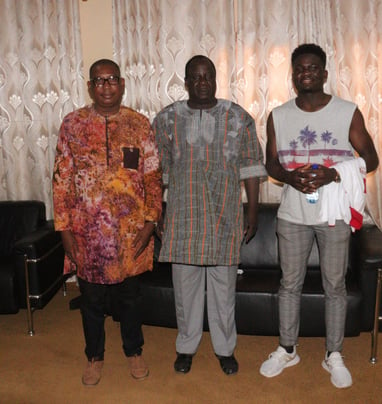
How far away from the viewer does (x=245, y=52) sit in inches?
139

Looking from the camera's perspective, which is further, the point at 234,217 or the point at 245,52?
the point at 245,52

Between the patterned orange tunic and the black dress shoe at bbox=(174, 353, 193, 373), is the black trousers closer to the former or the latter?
the patterned orange tunic

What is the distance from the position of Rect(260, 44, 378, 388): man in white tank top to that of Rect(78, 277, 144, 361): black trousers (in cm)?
75

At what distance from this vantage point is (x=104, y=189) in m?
2.33

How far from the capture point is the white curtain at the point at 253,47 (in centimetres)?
336

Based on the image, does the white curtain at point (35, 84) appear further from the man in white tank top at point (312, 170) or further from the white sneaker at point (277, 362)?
the white sneaker at point (277, 362)

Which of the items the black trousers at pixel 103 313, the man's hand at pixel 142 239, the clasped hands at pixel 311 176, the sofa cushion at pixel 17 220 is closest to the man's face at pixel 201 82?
the clasped hands at pixel 311 176

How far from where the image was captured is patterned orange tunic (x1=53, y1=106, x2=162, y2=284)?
2.33 meters

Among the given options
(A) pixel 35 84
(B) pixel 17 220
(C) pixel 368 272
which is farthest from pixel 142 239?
(A) pixel 35 84

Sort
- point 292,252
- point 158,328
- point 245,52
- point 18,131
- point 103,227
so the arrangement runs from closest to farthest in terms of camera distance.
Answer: point 103,227, point 292,252, point 158,328, point 245,52, point 18,131

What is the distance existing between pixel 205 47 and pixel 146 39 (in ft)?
1.47

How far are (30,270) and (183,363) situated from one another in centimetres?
122

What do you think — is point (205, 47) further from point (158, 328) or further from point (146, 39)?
point (158, 328)

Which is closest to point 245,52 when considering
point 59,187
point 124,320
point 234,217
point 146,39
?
point 146,39
